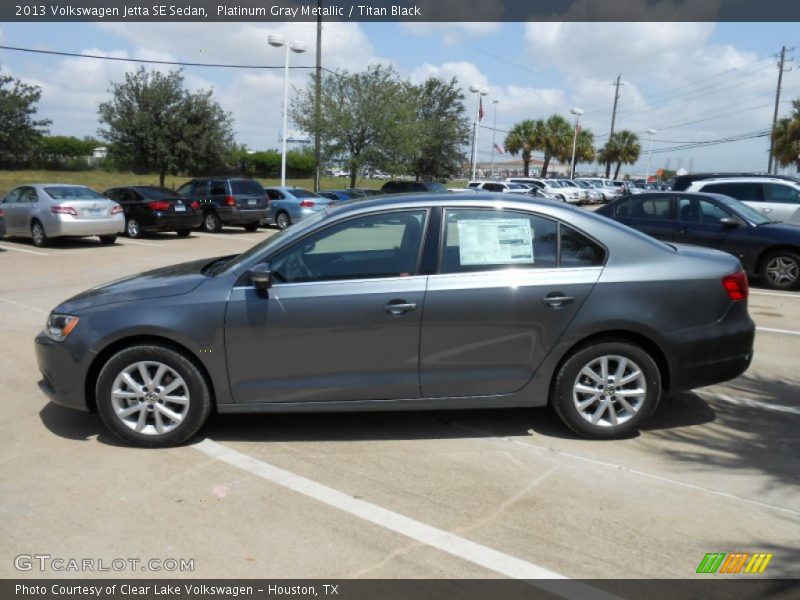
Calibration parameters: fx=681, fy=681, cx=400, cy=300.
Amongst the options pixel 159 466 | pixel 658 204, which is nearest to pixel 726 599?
pixel 159 466

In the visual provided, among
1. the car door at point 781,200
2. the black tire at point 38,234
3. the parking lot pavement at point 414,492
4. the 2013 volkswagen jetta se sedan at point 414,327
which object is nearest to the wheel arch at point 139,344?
the 2013 volkswagen jetta se sedan at point 414,327

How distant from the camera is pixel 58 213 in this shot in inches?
614

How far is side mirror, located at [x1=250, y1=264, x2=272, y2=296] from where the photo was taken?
14.0ft

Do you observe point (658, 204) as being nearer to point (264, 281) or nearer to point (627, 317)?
point (627, 317)

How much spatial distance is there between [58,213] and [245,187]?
7.02m

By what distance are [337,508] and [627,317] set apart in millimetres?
2230

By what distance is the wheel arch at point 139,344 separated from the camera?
4.44 m

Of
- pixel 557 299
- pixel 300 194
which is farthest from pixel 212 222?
pixel 557 299

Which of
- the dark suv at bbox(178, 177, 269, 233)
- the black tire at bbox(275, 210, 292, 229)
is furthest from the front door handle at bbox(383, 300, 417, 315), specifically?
the black tire at bbox(275, 210, 292, 229)

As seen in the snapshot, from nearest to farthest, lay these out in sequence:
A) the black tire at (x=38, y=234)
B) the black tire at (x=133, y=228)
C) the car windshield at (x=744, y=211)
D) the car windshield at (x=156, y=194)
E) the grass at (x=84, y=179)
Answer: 1. the car windshield at (x=744, y=211)
2. the black tire at (x=38, y=234)
3. the black tire at (x=133, y=228)
4. the car windshield at (x=156, y=194)
5. the grass at (x=84, y=179)

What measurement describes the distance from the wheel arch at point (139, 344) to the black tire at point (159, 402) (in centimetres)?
3

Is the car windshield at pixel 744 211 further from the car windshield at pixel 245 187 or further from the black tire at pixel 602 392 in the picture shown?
the car windshield at pixel 245 187

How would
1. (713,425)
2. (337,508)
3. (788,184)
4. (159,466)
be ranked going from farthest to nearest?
(788,184)
(713,425)
(159,466)
(337,508)

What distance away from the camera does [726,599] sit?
2992mm
